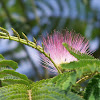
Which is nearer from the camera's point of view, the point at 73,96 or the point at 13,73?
the point at 73,96

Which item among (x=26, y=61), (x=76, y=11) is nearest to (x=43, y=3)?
(x=76, y=11)

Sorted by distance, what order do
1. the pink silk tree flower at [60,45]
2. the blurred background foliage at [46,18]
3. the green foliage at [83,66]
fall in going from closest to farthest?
1. the green foliage at [83,66]
2. the pink silk tree flower at [60,45]
3. the blurred background foliage at [46,18]

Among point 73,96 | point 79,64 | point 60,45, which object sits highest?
point 60,45

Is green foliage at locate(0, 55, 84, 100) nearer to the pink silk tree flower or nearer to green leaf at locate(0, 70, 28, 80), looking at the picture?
green leaf at locate(0, 70, 28, 80)

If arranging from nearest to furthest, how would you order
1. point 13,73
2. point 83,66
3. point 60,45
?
point 83,66 < point 13,73 < point 60,45

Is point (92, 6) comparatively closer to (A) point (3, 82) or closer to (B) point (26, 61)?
(B) point (26, 61)

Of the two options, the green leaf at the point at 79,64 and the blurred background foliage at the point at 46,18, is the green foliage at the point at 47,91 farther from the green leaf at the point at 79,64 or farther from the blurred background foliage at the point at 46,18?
the blurred background foliage at the point at 46,18

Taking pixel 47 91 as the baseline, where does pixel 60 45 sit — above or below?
above

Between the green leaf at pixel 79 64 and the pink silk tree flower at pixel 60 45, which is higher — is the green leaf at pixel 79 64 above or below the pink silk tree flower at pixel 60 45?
below

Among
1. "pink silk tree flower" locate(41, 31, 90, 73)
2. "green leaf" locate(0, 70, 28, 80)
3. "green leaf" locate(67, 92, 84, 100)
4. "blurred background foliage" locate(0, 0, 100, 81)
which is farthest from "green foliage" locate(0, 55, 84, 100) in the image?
"blurred background foliage" locate(0, 0, 100, 81)

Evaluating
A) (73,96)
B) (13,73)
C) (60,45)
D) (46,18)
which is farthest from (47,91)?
(46,18)

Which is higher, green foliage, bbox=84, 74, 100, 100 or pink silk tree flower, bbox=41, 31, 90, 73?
pink silk tree flower, bbox=41, 31, 90, 73

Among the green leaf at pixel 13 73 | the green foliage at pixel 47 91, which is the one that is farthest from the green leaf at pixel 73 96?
the green leaf at pixel 13 73

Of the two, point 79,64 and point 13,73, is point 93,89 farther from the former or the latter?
point 13,73
